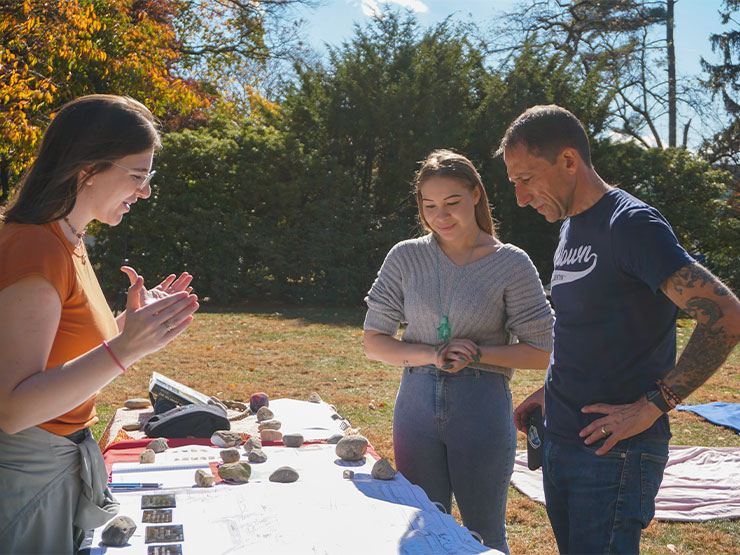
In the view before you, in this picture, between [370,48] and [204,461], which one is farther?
[370,48]

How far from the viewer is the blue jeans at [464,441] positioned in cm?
262

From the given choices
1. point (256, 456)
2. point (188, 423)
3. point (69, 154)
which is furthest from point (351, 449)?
point (69, 154)

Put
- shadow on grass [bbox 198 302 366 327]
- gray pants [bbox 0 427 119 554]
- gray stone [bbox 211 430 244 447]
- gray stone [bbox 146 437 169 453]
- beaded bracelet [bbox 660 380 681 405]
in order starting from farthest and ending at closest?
shadow on grass [bbox 198 302 366 327] → gray stone [bbox 211 430 244 447] → gray stone [bbox 146 437 169 453] → beaded bracelet [bbox 660 380 681 405] → gray pants [bbox 0 427 119 554]

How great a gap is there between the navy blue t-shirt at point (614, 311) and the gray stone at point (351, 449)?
0.90 metres

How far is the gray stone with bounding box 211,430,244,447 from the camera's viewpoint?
3.10 m

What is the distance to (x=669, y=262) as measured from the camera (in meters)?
1.87

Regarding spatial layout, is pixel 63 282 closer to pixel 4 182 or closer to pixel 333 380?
pixel 333 380

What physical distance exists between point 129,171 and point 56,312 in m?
0.45

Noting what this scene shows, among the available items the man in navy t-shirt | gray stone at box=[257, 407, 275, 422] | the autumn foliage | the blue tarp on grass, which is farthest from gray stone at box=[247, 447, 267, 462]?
the autumn foliage

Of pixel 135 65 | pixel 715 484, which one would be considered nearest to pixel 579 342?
pixel 715 484

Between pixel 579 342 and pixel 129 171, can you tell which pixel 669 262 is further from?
pixel 129 171

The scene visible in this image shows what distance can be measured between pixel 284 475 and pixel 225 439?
2.10 ft

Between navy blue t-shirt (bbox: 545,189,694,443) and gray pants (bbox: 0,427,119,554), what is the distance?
4.70 ft

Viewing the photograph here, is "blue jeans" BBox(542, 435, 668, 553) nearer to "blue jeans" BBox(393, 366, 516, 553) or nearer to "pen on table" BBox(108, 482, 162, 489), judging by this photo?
"blue jeans" BBox(393, 366, 516, 553)
